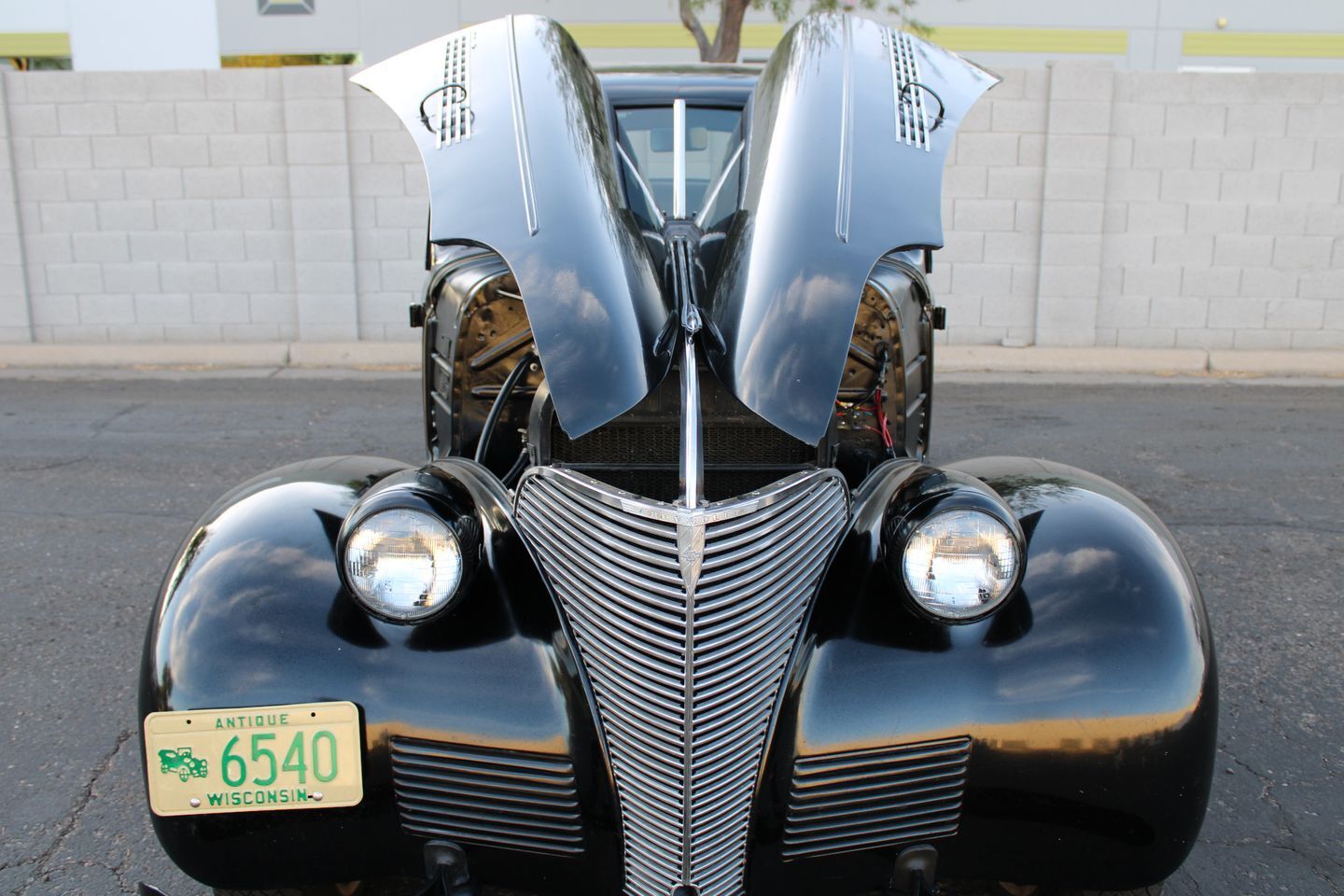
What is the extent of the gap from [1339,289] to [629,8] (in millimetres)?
11764

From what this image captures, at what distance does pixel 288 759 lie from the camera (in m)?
1.92

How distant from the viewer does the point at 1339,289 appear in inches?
388

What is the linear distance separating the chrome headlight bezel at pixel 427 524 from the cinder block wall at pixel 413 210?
8.37 metres

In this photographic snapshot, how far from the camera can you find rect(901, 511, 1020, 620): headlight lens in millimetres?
1932

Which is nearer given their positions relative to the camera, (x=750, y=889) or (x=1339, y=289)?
(x=750, y=889)

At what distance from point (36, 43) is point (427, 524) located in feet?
69.0

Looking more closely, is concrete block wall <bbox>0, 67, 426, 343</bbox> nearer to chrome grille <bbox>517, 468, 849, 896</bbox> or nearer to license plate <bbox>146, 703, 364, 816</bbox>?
license plate <bbox>146, 703, 364, 816</bbox>

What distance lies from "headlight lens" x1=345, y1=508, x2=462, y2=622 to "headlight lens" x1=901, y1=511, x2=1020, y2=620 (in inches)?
32.9

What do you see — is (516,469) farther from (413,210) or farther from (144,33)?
(144,33)

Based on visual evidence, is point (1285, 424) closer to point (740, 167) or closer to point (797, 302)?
point (740, 167)

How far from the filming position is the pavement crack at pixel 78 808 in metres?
2.61

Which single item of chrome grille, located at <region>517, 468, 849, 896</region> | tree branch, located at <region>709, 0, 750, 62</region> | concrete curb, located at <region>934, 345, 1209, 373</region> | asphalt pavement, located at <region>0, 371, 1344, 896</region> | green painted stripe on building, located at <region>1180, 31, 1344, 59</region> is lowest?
asphalt pavement, located at <region>0, 371, 1344, 896</region>

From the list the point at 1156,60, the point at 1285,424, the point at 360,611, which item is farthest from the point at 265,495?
the point at 1156,60

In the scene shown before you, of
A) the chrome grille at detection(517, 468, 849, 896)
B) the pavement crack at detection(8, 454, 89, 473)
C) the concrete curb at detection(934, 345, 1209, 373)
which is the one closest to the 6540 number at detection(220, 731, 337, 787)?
the chrome grille at detection(517, 468, 849, 896)
